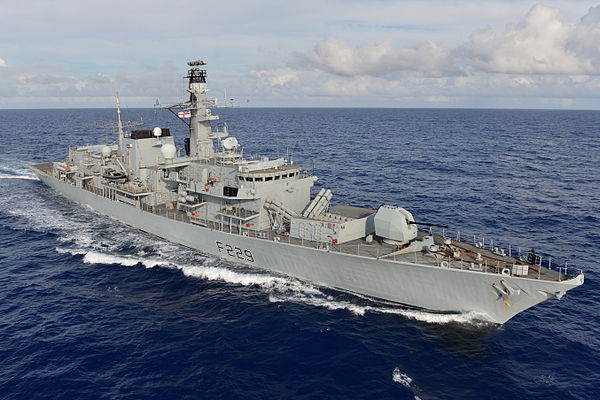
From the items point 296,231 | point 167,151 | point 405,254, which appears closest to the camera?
point 405,254

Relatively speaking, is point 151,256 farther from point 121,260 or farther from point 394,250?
point 394,250

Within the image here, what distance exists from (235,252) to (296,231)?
5064mm

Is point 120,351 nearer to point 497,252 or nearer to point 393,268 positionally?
point 393,268

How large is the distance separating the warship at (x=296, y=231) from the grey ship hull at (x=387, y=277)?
6 centimetres

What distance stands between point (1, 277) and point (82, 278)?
16.7ft

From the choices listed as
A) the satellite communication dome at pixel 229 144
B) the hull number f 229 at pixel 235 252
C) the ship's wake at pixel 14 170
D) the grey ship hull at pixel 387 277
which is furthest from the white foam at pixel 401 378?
Answer: the ship's wake at pixel 14 170

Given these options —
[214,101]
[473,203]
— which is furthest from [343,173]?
[214,101]

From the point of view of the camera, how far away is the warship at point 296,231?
2070 cm

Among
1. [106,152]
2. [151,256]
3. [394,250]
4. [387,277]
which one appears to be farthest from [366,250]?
[106,152]

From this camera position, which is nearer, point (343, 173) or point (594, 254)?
point (594, 254)

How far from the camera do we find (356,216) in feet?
87.0

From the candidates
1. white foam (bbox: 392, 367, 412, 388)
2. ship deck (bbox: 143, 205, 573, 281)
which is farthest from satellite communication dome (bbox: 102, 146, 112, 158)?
white foam (bbox: 392, 367, 412, 388)

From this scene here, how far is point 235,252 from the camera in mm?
28125

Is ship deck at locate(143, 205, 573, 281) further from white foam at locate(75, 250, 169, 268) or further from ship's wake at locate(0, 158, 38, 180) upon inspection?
ship's wake at locate(0, 158, 38, 180)
